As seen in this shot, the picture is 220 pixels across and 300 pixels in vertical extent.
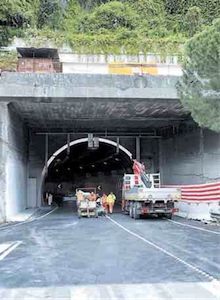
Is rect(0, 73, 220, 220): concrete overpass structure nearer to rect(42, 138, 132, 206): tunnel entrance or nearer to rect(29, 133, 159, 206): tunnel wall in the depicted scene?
rect(29, 133, 159, 206): tunnel wall

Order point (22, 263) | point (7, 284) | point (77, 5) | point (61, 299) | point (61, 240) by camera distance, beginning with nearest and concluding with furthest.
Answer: point (61, 299), point (7, 284), point (22, 263), point (61, 240), point (77, 5)

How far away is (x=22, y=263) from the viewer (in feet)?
35.9

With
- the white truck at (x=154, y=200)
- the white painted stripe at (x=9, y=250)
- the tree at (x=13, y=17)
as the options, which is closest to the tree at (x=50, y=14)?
the tree at (x=13, y=17)

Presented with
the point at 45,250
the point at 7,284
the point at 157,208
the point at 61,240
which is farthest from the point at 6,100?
the point at 7,284

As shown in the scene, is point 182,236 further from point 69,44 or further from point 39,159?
point 69,44

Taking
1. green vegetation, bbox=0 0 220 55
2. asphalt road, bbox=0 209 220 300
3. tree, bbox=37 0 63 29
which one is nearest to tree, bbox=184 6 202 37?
green vegetation, bbox=0 0 220 55

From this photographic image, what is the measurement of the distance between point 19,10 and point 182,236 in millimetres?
36584

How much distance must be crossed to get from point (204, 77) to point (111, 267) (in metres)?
8.89

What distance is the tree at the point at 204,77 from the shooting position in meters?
16.2

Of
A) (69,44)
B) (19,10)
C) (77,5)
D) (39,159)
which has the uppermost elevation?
(77,5)

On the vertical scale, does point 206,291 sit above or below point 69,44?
below

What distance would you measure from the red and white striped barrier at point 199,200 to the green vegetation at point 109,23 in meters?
18.0

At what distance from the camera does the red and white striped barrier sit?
23.6m

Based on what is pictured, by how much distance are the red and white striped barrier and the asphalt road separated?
699 cm
